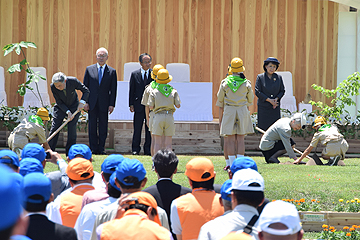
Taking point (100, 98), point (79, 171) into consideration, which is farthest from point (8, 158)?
point (100, 98)

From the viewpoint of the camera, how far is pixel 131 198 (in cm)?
221

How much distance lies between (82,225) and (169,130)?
13.9 feet

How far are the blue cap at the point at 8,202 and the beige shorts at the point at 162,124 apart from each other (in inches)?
233

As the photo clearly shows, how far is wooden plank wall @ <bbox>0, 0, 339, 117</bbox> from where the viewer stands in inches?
526

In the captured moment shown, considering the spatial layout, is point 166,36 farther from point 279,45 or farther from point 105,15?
point 279,45

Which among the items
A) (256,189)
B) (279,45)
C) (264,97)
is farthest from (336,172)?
(279,45)

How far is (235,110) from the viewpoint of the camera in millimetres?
6934

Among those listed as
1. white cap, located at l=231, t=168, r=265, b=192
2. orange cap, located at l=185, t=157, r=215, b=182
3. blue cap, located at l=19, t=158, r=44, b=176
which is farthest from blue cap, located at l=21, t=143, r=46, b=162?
white cap, located at l=231, t=168, r=265, b=192

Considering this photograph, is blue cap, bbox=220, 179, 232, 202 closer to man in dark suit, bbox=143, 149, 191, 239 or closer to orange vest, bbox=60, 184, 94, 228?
man in dark suit, bbox=143, 149, 191, 239

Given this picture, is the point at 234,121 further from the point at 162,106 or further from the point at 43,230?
the point at 43,230

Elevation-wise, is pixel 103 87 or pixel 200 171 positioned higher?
pixel 103 87

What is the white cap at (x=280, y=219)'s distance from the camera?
1.72 metres

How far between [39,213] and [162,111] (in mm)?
4785

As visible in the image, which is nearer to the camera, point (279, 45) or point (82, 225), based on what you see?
point (82, 225)
